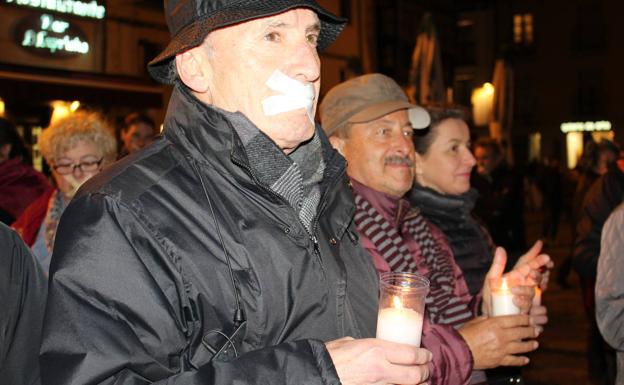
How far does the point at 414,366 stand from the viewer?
66.8 inches

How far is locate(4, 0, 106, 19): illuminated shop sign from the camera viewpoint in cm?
1214

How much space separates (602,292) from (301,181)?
201 cm

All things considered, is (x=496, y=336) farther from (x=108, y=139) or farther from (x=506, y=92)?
(x=506, y=92)

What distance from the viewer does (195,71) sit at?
76.5 inches

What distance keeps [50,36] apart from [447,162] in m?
11.2

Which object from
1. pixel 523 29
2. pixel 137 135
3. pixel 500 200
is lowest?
pixel 500 200

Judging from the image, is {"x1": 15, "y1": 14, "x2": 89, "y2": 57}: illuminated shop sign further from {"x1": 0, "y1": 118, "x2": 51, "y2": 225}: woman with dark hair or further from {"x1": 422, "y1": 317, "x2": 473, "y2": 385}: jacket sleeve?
{"x1": 422, "y1": 317, "x2": 473, "y2": 385}: jacket sleeve

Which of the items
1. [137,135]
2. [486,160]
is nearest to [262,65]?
[137,135]

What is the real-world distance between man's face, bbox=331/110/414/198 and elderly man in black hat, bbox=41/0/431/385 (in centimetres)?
132

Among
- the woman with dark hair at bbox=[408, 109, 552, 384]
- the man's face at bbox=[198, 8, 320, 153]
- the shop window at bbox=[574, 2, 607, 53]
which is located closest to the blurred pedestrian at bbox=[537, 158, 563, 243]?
the woman with dark hair at bbox=[408, 109, 552, 384]

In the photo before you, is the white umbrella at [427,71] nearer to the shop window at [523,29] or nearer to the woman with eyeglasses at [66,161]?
the woman with eyeglasses at [66,161]

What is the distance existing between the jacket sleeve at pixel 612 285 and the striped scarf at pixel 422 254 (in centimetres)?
65

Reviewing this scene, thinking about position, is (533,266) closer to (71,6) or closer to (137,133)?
(137,133)

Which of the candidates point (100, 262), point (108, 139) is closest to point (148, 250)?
point (100, 262)
